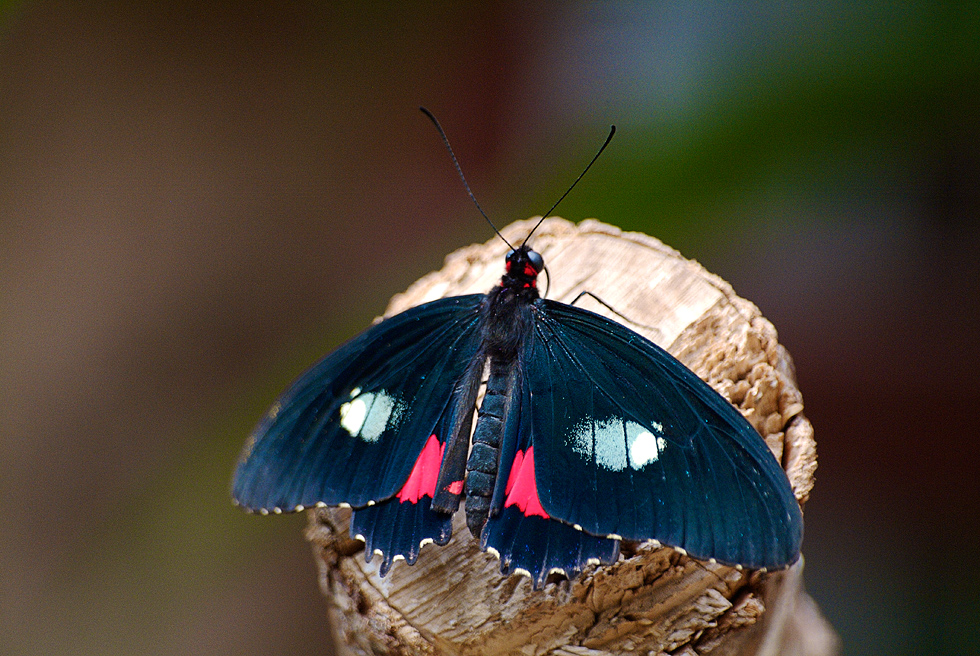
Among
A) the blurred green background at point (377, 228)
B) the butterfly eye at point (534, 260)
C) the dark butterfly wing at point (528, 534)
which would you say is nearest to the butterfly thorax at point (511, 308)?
the butterfly eye at point (534, 260)

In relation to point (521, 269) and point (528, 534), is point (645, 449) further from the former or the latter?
point (521, 269)

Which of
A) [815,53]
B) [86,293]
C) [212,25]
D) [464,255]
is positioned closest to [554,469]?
[464,255]

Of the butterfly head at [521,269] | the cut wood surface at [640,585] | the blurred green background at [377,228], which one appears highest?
the blurred green background at [377,228]

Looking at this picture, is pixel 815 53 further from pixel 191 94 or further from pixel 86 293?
pixel 86 293

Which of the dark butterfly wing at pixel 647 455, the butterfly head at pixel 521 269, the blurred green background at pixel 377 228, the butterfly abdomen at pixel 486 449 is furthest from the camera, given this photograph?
the blurred green background at pixel 377 228

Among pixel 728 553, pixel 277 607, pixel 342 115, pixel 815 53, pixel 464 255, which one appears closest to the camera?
pixel 728 553

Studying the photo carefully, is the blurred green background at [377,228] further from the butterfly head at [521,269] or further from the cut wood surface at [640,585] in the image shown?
the butterfly head at [521,269]
